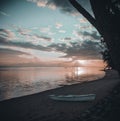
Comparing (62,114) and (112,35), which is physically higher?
(112,35)

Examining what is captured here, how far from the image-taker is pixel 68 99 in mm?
16875

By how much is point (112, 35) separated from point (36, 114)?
11788mm

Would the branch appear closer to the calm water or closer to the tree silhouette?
the tree silhouette

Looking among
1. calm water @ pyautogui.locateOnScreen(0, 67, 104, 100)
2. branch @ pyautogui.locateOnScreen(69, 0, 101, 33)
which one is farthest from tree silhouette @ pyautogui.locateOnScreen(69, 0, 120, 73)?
calm water @ pyautogui.locateOnScreen(0, 67, 104, 100)

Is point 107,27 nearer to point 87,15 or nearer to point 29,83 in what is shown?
point 87,15

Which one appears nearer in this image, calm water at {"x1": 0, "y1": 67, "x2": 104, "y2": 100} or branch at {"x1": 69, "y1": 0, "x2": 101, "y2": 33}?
branch at {"x1": 69, "y1": 0, "x2": 101, "y2": 33}

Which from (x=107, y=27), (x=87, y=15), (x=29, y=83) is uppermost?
(x=87, y=15)

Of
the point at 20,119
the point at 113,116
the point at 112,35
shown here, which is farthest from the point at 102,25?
the point at 20,119

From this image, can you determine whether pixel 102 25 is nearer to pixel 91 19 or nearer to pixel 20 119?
pixel 91 19

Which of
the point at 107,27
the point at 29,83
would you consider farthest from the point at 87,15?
the point at 29,83

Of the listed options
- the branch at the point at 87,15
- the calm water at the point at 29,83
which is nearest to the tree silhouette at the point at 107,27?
the branch at the point at 87,15

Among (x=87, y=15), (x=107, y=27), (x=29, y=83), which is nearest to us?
(x=107, y=27)

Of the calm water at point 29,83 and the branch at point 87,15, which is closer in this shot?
the branch at point 87,15

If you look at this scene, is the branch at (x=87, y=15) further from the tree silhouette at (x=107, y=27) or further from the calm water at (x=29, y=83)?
the calm water at (x=29, y=83)
